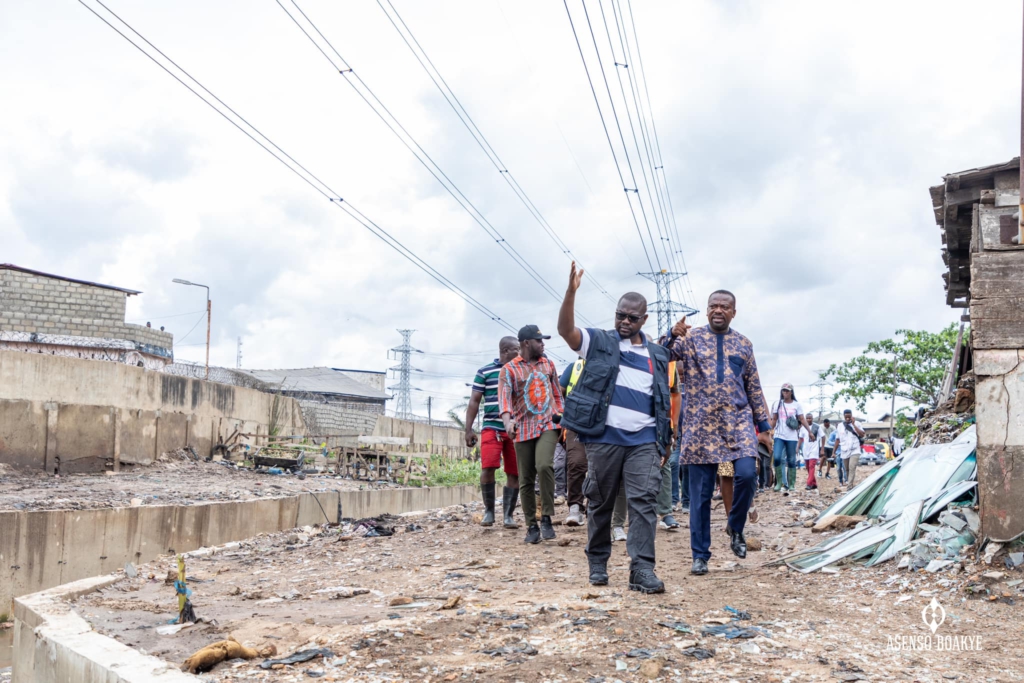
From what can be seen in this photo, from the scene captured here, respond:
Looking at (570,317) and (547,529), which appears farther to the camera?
(547,529)

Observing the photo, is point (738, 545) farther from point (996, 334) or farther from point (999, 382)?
point (996, 334)

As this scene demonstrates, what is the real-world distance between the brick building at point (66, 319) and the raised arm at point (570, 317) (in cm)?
2098

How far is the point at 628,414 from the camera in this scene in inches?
Answer: 180

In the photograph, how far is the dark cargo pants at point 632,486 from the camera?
4.55 m

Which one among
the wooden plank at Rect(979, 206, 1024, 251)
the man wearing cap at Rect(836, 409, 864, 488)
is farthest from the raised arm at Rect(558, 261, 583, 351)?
the man wearing cap at Rect(836, 409, 864, 488)

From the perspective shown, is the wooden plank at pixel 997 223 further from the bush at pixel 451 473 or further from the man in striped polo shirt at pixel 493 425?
the bush at pixel 451 473

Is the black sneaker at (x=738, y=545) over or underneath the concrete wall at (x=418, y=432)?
underneath

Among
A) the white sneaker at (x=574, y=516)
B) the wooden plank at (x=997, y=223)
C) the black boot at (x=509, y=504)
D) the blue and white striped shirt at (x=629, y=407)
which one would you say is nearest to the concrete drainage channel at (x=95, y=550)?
the blue and white striped shirt at (x=629, y=407)

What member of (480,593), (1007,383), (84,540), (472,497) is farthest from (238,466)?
(1007,383)

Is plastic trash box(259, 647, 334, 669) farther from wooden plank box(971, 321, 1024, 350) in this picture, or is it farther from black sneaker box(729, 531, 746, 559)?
wooden plank box(971, 321, 1024, 350)

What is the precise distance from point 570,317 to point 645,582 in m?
1.47

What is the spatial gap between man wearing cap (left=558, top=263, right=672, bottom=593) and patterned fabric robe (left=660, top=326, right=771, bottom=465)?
0.51 metres

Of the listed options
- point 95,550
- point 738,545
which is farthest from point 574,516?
point 95,550

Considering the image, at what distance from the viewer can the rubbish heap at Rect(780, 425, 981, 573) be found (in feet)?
16.4
